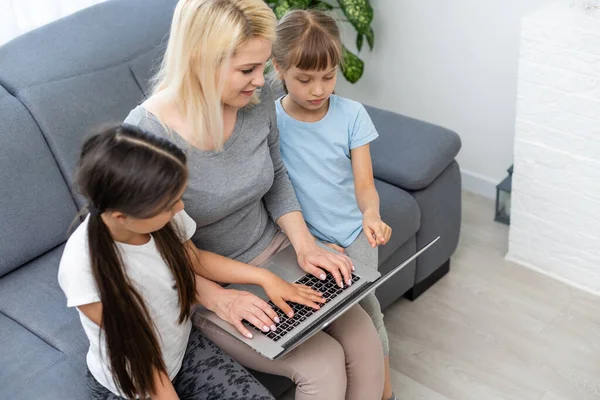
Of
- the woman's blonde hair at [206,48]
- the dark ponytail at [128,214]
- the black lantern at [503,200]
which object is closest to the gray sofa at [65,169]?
the dark ponytail at [128,214]

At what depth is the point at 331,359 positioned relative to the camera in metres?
1.67

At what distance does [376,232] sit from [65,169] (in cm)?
77

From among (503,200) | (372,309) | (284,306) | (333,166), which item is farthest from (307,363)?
(503,200)

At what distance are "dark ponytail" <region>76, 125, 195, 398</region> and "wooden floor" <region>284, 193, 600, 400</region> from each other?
2.39 ft

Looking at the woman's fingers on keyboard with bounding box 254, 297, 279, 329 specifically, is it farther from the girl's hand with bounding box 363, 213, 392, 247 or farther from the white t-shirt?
the girl's hand with bounding box 363, 213, 392, 247

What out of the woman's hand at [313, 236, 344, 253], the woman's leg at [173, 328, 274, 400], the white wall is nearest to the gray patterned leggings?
Result: the woman's leg at [173, 328, 274, 400]

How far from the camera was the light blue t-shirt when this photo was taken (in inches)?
73.6

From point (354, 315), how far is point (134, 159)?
2.15 ft

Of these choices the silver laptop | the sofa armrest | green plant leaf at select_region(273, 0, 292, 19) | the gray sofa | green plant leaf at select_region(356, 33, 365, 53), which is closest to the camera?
the silver laptop

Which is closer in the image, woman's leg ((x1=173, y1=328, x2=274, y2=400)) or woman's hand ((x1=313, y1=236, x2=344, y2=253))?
woman's leg ((x1=173, y1=328, x2=274, y2=400))

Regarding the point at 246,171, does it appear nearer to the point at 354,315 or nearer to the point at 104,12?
the point at 354,315

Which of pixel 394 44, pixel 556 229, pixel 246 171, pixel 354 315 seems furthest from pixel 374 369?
pixel 394 44

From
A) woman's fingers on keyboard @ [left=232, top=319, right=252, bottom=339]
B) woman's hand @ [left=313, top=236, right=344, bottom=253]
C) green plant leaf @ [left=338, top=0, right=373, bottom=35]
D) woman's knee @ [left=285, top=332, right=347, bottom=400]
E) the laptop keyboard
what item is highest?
green plant leaf @ [left=338, top=0, right=373, bottom=35]

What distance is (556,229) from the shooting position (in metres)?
2.44
